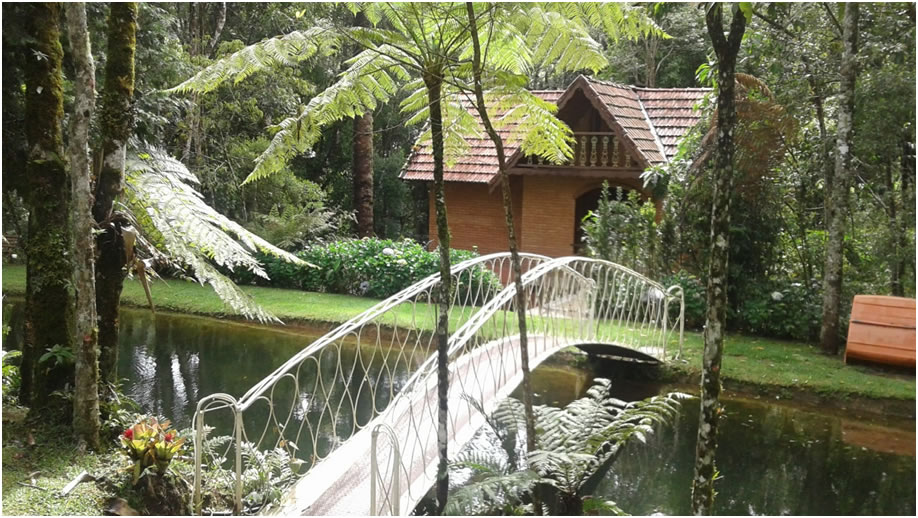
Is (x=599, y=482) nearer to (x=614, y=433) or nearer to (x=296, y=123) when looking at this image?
(x=614, y=433)

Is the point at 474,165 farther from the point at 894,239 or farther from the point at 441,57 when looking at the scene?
the point at 441,57

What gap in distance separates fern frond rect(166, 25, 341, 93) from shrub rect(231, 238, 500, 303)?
8.34m

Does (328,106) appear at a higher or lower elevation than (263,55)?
lower

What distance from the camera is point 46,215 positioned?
5.15 meters

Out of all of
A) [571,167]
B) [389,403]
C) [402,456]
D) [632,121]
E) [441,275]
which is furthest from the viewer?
[571,167]

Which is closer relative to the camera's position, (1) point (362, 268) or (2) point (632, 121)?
(1) point (362, 268)

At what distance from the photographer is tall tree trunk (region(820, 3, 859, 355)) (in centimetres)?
889

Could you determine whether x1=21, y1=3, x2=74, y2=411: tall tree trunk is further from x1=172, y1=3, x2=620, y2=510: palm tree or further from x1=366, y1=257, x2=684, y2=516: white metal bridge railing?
x1=366, y1=257, x2=684, y2=516: white metal bridge railing

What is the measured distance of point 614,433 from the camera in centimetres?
519

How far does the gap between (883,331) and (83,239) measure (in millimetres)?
8680

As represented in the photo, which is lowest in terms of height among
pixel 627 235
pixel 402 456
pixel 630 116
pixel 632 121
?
pixel 402 456

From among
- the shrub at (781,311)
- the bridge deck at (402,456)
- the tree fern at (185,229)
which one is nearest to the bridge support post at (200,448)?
the bridge deck at (402,456)

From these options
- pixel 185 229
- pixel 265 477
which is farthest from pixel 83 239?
pixel 265 477

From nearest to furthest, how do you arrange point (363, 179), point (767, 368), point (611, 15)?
point (611, 15)
point (767, 368)
point (363, 179)
